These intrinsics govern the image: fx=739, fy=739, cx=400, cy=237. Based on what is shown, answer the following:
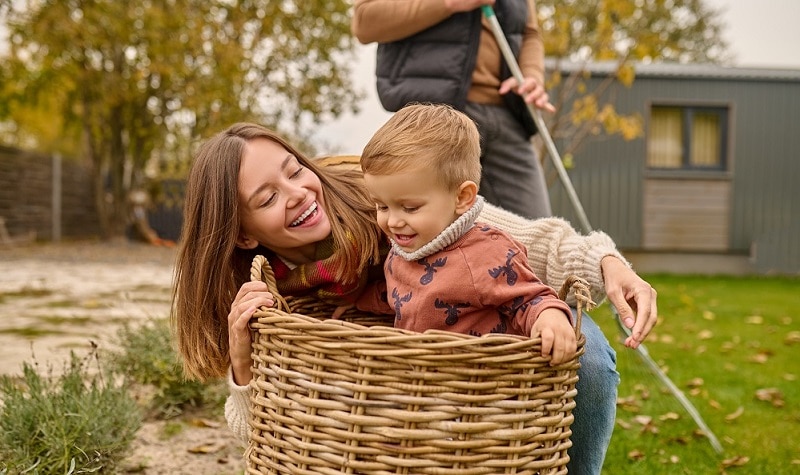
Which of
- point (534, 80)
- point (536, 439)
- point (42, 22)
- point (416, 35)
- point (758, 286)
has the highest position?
point (42, 22)

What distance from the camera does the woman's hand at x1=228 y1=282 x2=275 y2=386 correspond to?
1.43m

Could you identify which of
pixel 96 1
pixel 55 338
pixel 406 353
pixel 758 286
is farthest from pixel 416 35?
pixel 96 1

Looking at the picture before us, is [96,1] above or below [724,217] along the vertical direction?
above

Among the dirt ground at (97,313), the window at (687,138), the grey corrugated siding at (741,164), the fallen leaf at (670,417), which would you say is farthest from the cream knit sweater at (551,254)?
the window at (687,138)

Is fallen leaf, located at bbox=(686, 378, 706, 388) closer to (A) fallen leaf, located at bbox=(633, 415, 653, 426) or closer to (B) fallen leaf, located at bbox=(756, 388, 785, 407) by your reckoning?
(B) fallen leaf, located at bbox=(756, 388, 785, 407)

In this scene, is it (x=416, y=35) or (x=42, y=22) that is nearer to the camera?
(x=416, y=35)

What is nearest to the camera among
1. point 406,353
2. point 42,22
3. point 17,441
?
point 406,353

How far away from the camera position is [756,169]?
12.3 metres

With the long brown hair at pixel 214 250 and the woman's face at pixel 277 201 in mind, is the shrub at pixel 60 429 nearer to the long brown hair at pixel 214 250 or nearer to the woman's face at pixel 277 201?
the long brown hair at pixel 214 250

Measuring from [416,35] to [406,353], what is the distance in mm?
1478

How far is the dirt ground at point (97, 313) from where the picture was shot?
260 cm

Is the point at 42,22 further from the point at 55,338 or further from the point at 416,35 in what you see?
the point at 416,35

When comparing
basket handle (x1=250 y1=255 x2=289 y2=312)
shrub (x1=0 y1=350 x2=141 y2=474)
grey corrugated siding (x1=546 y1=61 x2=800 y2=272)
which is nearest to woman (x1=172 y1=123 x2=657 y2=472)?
basket handle (x1=250 y1=255 x2=289 y2=312)

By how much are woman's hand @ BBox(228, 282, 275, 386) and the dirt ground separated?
3.12 ft
